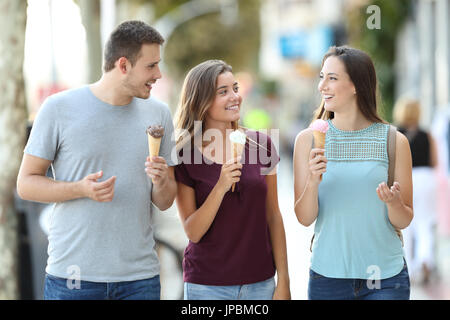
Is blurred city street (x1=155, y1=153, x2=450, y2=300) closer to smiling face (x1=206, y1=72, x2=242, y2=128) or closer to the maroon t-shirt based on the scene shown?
the maroon t-shirt

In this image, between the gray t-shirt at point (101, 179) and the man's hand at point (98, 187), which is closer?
the man's hand at point (98, 187)

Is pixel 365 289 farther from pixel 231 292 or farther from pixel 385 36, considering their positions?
pixel 385 36

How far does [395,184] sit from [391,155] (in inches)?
8.4

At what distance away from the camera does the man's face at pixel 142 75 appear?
284 centimetres

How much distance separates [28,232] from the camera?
4.95m

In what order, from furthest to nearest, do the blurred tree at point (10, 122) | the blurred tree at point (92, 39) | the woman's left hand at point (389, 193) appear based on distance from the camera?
the blurred tree at point (92, 39) → the blurred tree at point (10, 122) → the woman's left hand at point (389, 193)

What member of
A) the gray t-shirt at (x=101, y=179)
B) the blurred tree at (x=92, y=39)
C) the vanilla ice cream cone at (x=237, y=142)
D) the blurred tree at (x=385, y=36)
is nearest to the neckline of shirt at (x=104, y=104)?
the gray t-shirt at (x=101, y=179)

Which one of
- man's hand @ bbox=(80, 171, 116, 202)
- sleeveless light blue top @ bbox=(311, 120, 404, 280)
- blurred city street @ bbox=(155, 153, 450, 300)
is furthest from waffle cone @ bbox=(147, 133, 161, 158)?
blurred city street @ bbox=(155, 153, 450, 300)

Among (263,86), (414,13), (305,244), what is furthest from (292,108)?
(305,244)

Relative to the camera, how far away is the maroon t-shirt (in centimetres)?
297

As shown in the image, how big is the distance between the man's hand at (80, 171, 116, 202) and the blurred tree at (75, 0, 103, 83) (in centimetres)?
535

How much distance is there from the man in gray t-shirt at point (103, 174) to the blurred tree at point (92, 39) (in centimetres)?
509

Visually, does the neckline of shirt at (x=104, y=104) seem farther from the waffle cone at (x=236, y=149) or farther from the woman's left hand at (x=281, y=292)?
the woman's left hand at (x=281, y=292)

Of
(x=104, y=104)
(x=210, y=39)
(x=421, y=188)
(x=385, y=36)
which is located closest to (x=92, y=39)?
(x=421, y=188)
